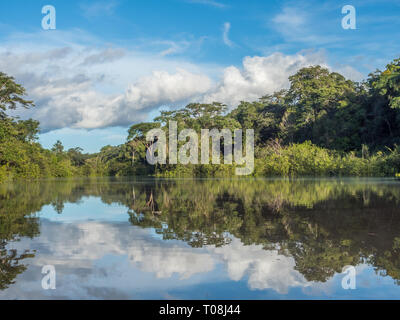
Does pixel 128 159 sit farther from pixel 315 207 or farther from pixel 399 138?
pixel 315 207

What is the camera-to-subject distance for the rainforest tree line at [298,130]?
25.1m

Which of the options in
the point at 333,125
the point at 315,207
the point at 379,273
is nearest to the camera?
the point at 379,273

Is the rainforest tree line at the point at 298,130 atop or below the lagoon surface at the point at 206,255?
atop

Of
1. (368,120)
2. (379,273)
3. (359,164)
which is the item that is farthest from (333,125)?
(379,273)

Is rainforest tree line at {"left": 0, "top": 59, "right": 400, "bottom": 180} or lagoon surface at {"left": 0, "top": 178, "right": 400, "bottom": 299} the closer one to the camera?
lagoon surface at {"left": 0, "top": 178, "right": 400, "bottom": 299}

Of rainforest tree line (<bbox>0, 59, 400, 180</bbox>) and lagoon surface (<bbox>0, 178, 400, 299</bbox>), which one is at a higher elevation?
rainforest tree line (<bbox>0, 59, 400, 180</bbox>)

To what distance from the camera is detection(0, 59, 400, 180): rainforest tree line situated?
25062 mm

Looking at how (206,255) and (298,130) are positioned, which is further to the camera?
(298,130)

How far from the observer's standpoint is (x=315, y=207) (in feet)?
24.3

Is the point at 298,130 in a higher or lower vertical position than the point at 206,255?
higher

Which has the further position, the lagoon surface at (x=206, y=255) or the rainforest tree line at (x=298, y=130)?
the rainforest tree line at (x=298, y=130)

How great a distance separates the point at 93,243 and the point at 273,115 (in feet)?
122

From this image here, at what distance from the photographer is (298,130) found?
37.0 metres
